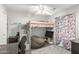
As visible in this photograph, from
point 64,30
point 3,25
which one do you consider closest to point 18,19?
point 3,25

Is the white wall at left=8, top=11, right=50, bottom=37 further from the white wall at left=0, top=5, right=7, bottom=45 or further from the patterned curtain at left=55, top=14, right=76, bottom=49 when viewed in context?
the patterned curtain at left=55, top=14, right=76, bottom=49

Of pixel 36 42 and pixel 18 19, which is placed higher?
pixel 18 19

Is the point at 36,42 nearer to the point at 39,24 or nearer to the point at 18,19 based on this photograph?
the point at 39,24

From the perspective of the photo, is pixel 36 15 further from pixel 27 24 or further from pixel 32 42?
pixel 32 42

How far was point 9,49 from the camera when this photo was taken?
133cm

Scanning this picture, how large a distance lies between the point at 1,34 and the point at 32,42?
507 mm

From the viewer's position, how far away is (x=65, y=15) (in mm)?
1493

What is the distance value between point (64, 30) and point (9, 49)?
2.98ft

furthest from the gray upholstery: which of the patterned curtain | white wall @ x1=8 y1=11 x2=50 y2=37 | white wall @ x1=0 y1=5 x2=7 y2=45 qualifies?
white wall @ x1=0 y1=5 x2=7 y2=45

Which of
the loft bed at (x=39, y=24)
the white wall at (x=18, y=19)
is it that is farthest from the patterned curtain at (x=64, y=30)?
the white wall at (x=18, y=19)

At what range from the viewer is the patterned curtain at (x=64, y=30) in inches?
56.6

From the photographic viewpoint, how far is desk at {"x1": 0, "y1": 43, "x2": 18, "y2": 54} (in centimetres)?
121

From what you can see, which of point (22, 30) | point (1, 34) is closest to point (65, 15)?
point (22, 30)
